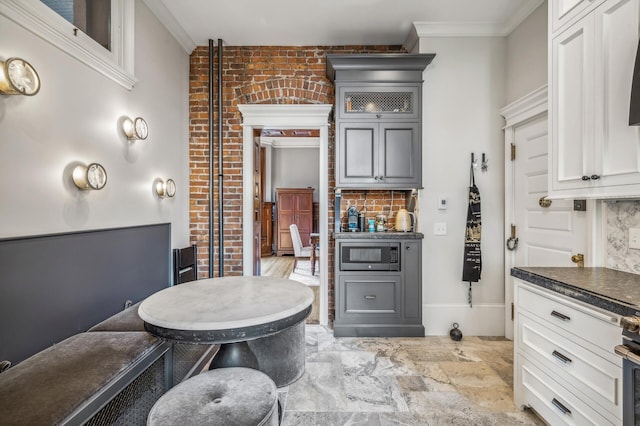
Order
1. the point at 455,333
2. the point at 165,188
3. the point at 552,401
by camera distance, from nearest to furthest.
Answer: the point at 552,401, the point at 165,188, the point at 455,333

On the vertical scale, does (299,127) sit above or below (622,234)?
above

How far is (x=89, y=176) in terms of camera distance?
1848 millimetres

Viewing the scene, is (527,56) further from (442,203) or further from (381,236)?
(381,236)

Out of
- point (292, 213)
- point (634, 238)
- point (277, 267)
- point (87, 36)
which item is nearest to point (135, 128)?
point (87, 36)

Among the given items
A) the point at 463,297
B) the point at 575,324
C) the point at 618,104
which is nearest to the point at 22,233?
the point at 575,324

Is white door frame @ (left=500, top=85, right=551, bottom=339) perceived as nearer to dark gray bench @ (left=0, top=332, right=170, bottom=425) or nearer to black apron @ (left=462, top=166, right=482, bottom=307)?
black apron @ (left=462, top=166, right=482, bottom=307)

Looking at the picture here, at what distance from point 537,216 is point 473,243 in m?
0.59

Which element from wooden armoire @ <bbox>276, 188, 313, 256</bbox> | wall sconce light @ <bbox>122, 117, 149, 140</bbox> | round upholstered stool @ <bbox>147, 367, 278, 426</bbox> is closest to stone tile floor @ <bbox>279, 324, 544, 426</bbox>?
round upholstered stool @ <bbox>147, 367, 278, 426</bbox>

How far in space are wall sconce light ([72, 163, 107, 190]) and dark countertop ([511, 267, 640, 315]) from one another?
8.80ft

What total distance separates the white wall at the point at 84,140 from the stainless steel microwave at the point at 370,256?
70.3 inches

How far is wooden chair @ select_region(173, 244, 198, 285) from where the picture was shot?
3.00 metres

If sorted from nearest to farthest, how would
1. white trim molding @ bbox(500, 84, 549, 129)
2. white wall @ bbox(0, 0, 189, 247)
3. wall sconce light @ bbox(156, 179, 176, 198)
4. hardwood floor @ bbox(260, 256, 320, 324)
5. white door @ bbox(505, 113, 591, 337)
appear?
white wall @ bbox(0, 0, 189, 247) < white door @ bbox(505, 113, 591, 337) < white trim molding @ bbox(500, 84, 549, 129) < wall sconce light @ bbox(156, 179, 176, 198) < hardwood floor @ bbox(260, 256, 320, 324)

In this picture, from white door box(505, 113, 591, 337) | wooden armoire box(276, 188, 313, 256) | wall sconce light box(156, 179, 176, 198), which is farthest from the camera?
wooden armoire box(276, 188, 313, 256)

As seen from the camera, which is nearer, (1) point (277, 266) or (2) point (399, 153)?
(2) point (399, 153)
